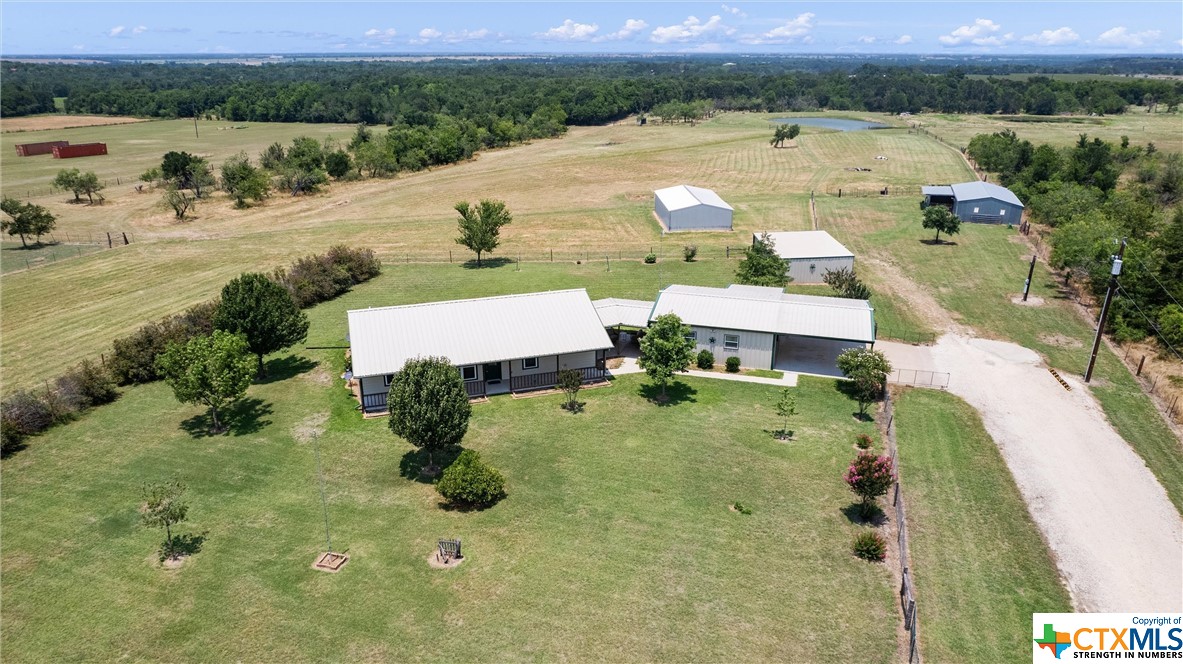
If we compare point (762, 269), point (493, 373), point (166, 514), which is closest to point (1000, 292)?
point (762, 269)

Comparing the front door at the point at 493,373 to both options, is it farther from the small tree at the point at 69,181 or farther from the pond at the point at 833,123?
the pond at the point at 833,123

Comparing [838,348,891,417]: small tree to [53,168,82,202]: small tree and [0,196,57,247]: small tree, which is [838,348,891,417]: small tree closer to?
[0,196,57,247]: small tree

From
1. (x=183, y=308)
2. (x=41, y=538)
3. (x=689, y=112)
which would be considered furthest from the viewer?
(x=689, y=112)

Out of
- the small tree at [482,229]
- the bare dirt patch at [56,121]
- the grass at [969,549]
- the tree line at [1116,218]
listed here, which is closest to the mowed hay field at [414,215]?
the small tree at [482,229]

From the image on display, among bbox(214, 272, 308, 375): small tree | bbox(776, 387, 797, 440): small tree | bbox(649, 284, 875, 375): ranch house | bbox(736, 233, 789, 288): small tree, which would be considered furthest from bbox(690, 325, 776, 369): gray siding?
bbox(214, 272, 308, 375): small tree

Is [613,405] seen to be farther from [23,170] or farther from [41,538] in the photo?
[23,170]

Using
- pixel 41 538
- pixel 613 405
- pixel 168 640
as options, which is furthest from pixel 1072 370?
pixel 41 538
